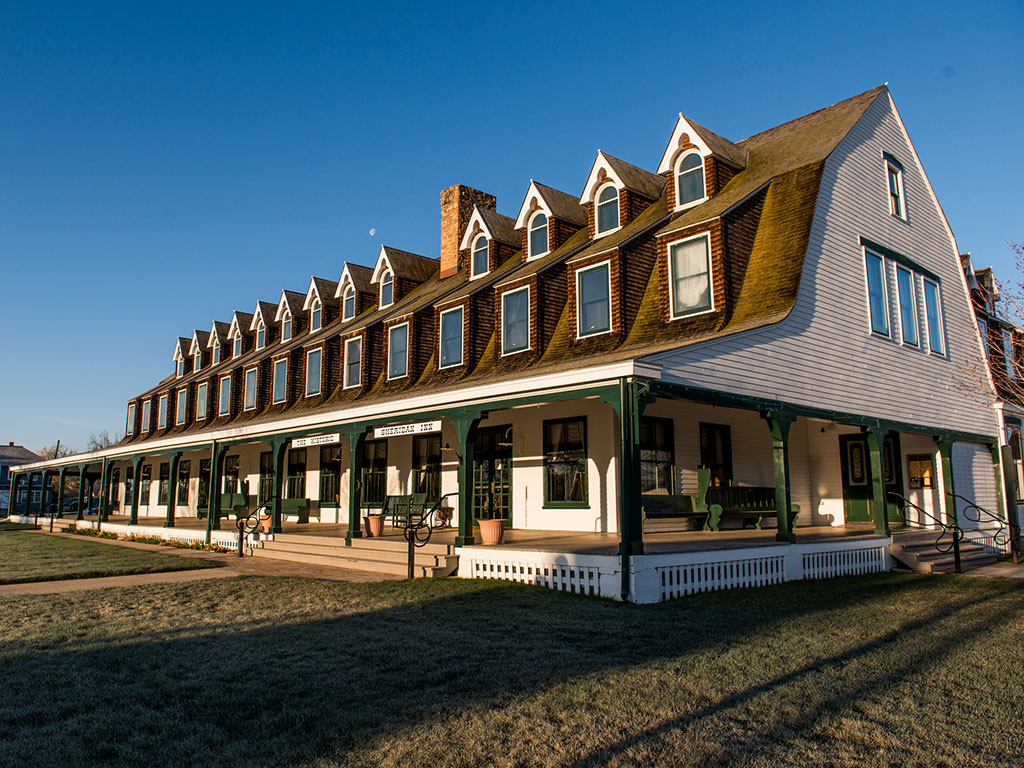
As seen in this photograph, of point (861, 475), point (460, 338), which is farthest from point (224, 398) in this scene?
point (861, 475)

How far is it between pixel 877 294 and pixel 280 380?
17.9 meters

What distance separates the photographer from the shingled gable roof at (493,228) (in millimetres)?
20359

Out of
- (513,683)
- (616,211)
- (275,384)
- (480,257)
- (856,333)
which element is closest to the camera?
(513,683)

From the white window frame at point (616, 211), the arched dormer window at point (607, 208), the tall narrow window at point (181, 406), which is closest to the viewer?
the white window frame at point (616, 211)

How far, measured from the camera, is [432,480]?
19.8m

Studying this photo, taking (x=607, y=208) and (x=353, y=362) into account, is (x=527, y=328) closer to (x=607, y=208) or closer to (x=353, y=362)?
(x=607, y=208)

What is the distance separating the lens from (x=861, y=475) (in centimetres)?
1903

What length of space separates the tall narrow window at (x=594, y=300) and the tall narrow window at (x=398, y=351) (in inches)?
223

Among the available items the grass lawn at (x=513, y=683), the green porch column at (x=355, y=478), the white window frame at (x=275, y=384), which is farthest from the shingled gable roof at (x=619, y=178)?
the white window frame at (x=275, y=384)

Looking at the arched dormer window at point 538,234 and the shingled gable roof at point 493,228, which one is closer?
the arched dormer window at point 538,234

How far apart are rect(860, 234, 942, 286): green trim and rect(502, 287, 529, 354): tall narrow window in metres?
7.49

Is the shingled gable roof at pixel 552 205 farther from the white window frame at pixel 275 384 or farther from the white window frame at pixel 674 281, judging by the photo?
the white window frame at pixel 275 384

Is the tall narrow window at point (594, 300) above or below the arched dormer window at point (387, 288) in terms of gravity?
below

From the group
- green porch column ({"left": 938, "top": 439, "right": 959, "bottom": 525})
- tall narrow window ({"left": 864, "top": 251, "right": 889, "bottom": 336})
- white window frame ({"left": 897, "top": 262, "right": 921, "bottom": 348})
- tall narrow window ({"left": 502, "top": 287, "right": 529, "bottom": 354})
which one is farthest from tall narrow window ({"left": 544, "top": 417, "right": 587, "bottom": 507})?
green porch column ({"left": 938, "top": 439, "right": 959, "bottom": 525})
